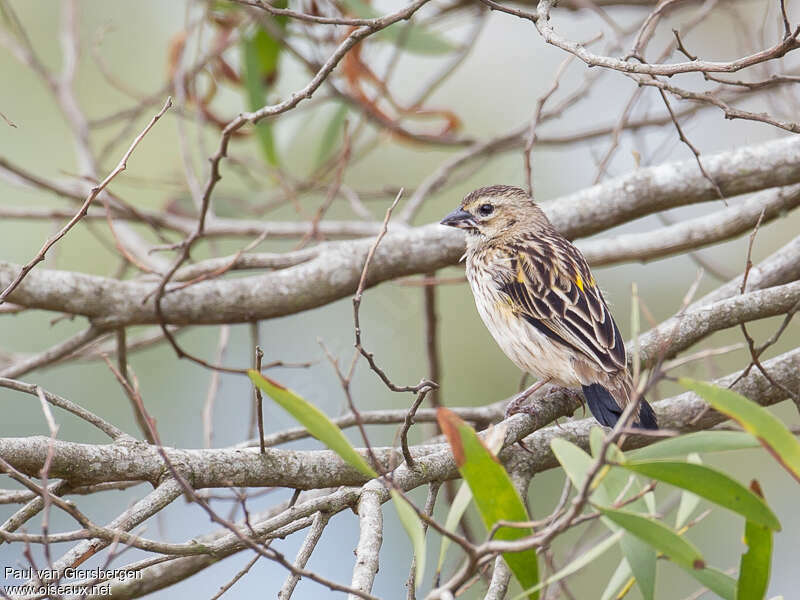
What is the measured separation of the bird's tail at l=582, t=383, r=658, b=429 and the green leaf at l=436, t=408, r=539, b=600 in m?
1.04

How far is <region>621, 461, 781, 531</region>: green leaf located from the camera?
1.85 meters

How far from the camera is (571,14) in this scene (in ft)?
18.2

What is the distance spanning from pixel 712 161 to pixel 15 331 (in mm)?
4748

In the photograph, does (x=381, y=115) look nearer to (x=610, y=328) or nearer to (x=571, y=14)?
(x=571, y=14)

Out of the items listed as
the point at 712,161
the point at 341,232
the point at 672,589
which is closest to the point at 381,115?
the point at 341,232

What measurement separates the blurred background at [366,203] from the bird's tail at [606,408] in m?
2.27

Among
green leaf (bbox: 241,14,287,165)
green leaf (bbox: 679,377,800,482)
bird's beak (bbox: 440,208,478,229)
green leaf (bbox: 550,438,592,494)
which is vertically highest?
green leaf (bbox: 241,14,287,165)

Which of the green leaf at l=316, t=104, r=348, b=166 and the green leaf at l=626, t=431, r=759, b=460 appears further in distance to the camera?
the green leaf at l=316, t=104, r=348, b=166

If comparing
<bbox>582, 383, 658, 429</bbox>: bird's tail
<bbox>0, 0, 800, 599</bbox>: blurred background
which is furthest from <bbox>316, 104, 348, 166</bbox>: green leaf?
<bbox>582, 383, 658, 429</bbox>: bird's tail

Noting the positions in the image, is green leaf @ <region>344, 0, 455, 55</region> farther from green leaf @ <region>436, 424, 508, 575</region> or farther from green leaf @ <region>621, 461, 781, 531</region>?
green leaf @ <region>621, 461, 781, 531</region>

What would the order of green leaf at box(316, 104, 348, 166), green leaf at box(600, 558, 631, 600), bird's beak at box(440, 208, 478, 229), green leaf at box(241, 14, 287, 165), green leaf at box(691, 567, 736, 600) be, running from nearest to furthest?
green leaf at box(691, 567, 736, 600) → green leaf at box(600, 558, 631, 600) → bird's beak at box(440, 208, 478, 229) → green leaf at box(241, 14, 287, 165) → green leaf at box(316, 104, 348, 166)

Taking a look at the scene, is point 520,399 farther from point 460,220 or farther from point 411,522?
point 411,522

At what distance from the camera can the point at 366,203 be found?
7422 millimetres

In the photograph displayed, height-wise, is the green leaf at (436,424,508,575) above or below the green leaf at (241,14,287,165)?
below
